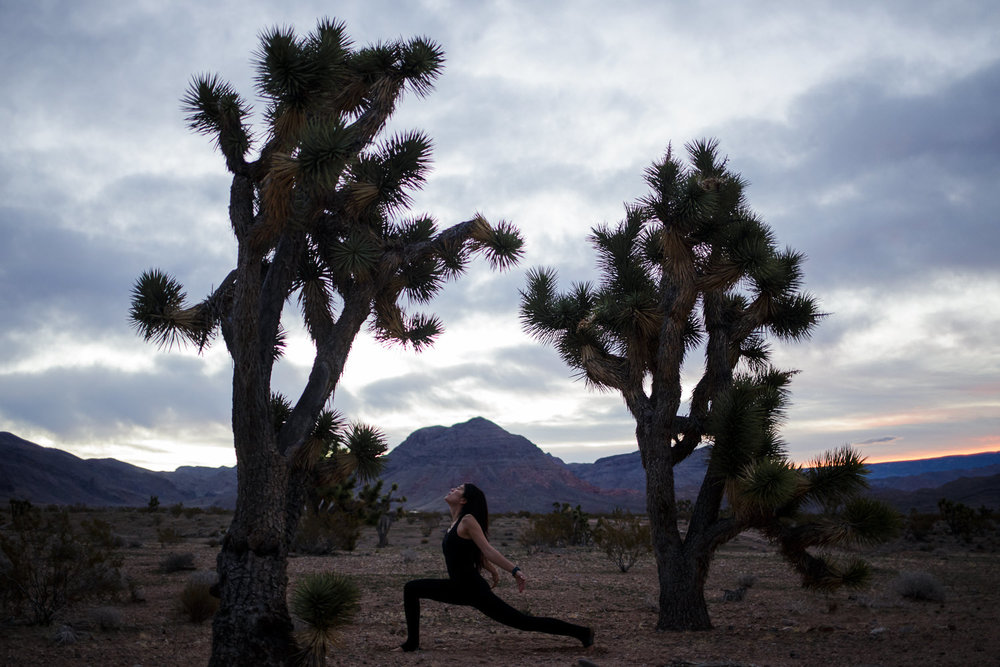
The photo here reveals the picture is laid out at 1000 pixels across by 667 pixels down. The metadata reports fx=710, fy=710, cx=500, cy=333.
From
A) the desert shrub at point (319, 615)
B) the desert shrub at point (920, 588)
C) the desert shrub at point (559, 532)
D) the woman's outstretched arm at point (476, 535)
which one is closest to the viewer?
the desert shrub at point (319, 615)

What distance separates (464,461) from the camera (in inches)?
4038

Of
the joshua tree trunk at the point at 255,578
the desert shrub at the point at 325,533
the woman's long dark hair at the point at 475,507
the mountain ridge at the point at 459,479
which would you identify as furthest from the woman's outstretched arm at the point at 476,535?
the mountain ridge at the point at 459,479

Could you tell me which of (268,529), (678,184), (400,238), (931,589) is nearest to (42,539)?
(268,529)

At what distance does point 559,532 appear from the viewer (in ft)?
78.4

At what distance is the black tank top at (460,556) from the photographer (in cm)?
615

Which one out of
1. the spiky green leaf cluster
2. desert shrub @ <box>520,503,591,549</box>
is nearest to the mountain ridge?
desert shrub @ <box>520,503,591,549</box>

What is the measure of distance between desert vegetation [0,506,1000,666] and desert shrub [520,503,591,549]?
216 inches

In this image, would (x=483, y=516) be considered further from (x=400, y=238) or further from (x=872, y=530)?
(x=872, y=530)

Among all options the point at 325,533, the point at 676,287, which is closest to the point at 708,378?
the point at 676,287

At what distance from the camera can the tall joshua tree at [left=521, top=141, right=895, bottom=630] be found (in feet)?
26.2

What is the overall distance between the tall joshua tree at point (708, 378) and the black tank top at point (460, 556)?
127 inches

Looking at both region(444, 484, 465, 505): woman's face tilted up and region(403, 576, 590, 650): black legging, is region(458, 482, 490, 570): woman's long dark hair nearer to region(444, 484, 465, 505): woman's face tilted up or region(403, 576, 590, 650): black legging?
region(444, 484, 465, 505): woman's face tilted up

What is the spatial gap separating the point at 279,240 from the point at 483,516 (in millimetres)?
3377

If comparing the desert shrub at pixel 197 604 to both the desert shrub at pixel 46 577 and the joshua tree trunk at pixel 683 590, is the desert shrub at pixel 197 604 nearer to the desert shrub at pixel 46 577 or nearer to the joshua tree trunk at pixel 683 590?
the desert shrub at pixel 46 577
